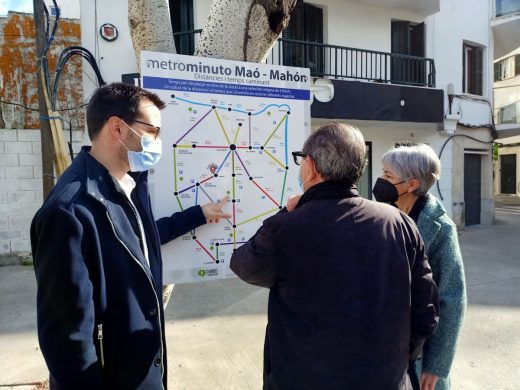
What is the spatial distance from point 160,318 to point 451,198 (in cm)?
1059

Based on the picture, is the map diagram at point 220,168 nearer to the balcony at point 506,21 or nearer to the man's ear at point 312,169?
the man's ear at point 312,169

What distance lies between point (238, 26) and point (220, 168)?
872 millimetres

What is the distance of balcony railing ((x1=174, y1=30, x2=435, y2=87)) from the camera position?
844cm

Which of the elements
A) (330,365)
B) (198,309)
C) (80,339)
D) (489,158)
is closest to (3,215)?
(198,309)

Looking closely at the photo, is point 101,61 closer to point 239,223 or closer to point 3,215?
point 3,215

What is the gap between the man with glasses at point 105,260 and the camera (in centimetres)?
121

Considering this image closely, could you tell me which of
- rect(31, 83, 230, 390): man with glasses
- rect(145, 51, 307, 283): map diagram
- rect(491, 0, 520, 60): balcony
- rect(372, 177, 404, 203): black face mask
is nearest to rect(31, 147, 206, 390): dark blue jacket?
rect(31, 83, 230, 390): man with glasses

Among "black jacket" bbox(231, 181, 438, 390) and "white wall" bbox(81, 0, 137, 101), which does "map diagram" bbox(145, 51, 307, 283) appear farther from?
"white wall" bbox(81, 0, 137, 101)

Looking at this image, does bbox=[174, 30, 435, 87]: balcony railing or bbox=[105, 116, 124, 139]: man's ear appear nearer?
bbox=[105, 116, 124, 139]: man's ear

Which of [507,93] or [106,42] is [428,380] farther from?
[507,93]

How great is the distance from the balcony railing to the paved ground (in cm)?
493

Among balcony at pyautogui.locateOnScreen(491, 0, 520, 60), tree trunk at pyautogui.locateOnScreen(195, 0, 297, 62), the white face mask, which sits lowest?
the white face mask

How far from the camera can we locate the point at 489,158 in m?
11.7

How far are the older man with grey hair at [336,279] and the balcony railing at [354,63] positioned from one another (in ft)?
23.2
